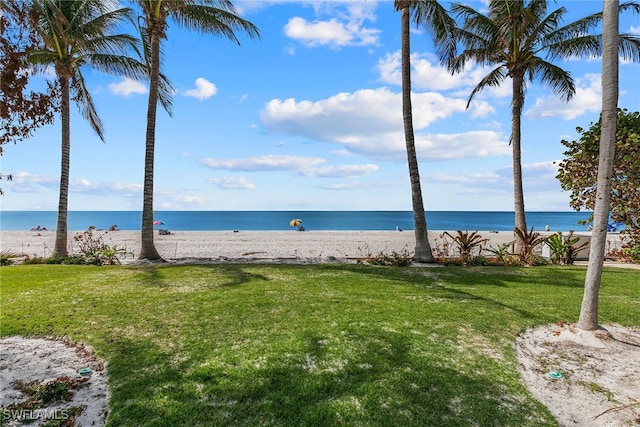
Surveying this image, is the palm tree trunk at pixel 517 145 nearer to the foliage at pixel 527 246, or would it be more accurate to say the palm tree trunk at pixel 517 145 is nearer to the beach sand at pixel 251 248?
the foliage at pixel 527 246

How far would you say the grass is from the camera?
11.1ft

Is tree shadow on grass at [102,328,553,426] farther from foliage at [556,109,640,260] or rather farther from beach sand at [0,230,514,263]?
beach sand at [0,230,514,263]

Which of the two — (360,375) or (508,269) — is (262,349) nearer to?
(360,375)

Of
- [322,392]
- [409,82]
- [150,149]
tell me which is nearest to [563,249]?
[409,82]

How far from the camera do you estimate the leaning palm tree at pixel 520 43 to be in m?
13.1

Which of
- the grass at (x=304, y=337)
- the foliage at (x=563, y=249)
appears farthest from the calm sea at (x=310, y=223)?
the grass at (x=304, y=337)

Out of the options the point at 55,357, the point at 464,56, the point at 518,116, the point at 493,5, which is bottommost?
the point at 55,357

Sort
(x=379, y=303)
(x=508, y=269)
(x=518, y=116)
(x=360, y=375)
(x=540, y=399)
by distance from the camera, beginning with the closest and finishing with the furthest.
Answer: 1. (x=540, y=399)
2. (x=360, y=375)
3. (x=379, y=303)
4. (x=508, y=269)
5. (x=518, y=116)

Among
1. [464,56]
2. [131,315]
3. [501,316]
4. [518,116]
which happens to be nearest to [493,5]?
[464,56]

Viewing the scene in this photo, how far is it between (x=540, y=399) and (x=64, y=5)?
1786 cm

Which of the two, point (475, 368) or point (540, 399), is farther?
point (475, 368)

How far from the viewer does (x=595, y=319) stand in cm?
537

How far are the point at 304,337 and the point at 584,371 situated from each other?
364 centimetres

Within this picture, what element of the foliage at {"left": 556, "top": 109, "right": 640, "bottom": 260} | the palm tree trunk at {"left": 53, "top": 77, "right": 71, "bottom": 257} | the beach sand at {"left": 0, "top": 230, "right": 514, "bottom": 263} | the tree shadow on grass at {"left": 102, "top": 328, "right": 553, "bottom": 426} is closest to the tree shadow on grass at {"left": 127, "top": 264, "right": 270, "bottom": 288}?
the beach sand at {"left": 0, "top": 230, "right": 514, "bottom": 263}
